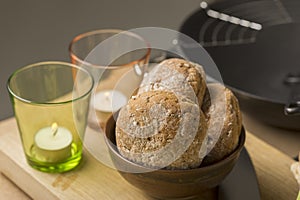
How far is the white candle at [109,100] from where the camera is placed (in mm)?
996

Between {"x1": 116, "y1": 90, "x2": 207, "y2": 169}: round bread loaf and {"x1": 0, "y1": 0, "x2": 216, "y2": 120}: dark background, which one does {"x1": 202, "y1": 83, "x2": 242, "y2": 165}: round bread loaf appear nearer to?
{"x1": 116, "y1": 90, "x2": 207, "y2": 169}: round bread loaf

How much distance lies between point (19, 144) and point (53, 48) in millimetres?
621

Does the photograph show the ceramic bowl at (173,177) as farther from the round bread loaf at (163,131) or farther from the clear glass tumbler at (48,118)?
the clear glass tumbler at (48,118)

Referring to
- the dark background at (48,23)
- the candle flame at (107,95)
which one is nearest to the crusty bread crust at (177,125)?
the candle flame at (107,95)

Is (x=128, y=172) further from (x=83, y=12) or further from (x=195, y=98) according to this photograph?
(x=83, y=12)

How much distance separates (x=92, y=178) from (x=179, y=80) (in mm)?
194

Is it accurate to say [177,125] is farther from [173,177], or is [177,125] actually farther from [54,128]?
[54,128]

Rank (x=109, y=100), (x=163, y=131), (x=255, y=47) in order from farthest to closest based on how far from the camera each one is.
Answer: (x=255, y=47) → (x=109, y=100) → (x=163, y=131)

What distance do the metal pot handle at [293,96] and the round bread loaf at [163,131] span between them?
230 millimetres

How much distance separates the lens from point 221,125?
0.78 metres

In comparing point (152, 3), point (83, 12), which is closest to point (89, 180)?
point (83, 12)

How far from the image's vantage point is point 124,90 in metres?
1.03

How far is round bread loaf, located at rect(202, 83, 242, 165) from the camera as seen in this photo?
775 mm

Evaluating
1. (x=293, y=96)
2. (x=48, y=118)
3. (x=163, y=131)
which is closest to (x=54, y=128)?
(x=48, y=118)
